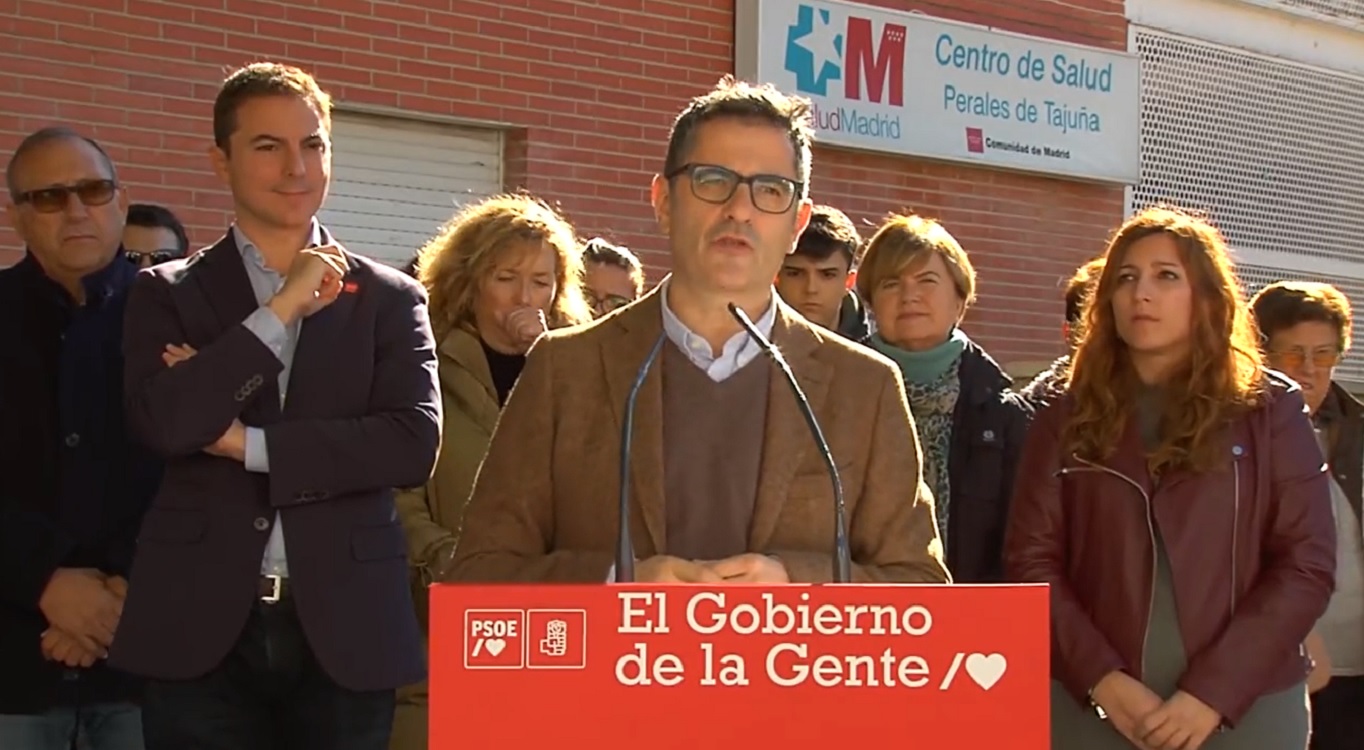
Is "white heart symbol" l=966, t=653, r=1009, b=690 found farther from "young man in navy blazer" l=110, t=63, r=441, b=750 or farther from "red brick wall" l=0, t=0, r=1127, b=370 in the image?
"red brick wall" l=0, t=0, r=1127, b=370

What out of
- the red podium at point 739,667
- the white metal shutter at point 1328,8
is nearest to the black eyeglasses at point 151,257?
the red podium at point 739,667

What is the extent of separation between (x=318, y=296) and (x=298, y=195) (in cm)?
26

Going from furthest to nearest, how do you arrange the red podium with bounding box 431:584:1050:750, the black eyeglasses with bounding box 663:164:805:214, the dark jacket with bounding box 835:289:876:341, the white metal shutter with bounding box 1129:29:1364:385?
the white metal shutter with bounding box 1129:29:1364:385 → the dark jacket with bounding box 835:289:876:341 → the black eyeglasses with bounding box 663:164:805:214 → the red podium with bounding box 431:584:1050:750

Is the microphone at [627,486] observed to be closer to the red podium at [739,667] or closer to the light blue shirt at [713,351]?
the light blue shirt at [713,351]

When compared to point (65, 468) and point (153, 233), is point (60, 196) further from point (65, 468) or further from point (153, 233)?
point (153, 233)

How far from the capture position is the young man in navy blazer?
152 inches

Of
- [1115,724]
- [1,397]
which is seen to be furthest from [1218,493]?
[1,397]

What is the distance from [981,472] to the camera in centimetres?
529

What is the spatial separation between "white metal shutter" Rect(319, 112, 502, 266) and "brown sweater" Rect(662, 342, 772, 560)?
5953 millimetres

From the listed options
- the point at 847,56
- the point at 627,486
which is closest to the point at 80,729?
the point at 627,486

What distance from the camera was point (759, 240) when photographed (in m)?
3.19

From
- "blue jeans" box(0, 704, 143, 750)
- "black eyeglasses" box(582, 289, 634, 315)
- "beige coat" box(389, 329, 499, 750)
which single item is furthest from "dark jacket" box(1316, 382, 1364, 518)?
"blue jeans" box(0, 704, 143, 750)

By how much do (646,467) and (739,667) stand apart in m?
0.75

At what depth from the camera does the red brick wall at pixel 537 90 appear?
8.31 m
